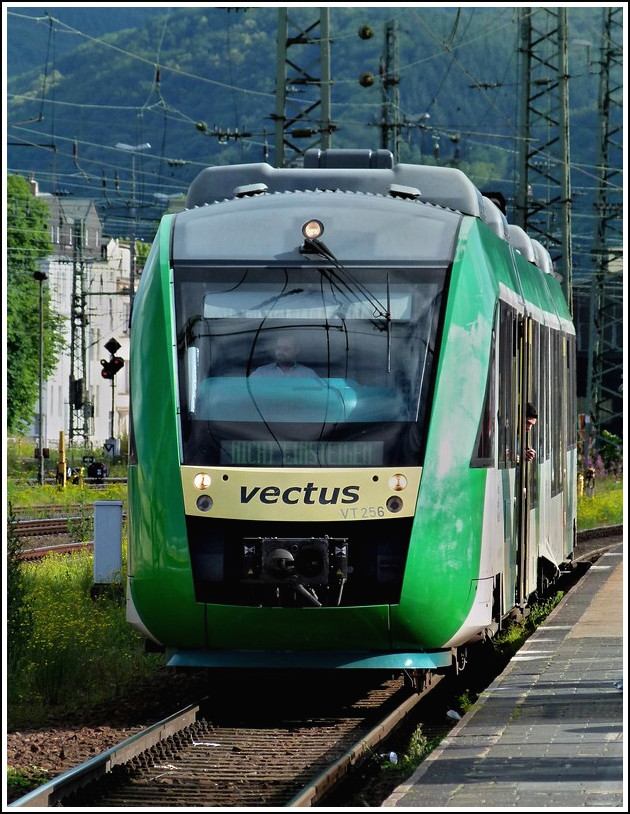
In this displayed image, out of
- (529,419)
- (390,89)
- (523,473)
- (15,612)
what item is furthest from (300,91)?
(390,89)

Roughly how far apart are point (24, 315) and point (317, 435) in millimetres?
65006

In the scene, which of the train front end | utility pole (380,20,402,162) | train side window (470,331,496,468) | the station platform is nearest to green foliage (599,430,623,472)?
utility pole (380,20,402,162)

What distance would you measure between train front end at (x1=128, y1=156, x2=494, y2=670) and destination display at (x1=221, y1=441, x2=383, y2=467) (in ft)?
0.04

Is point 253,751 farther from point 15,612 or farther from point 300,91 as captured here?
point 300,91

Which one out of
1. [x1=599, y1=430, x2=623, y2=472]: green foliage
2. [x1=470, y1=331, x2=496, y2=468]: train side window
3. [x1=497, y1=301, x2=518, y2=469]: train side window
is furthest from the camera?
[x1=599, y1=430, x2=623, y2=472]: green foliage

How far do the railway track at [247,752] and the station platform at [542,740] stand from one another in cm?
78

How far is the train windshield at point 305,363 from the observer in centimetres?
1131

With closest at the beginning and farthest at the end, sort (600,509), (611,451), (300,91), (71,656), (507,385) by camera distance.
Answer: (507,385) < (71,656) < (300,91) < (600,509) < (611,451)

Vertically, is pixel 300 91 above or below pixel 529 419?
above

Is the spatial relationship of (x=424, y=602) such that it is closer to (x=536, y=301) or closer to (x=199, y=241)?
(x=199, y=241)

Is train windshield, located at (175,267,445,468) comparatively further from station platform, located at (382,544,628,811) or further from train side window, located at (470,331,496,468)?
station platform, located at (382,544,628,811)

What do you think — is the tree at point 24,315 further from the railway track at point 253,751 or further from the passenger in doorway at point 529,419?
the railway track at point 253,751

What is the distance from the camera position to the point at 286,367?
37.9ft

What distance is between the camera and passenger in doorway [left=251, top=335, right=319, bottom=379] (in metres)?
11.5
